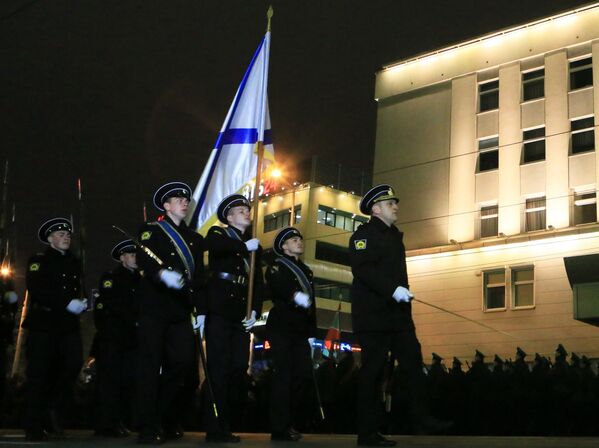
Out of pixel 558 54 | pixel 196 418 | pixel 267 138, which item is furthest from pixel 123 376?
pixel 558 54

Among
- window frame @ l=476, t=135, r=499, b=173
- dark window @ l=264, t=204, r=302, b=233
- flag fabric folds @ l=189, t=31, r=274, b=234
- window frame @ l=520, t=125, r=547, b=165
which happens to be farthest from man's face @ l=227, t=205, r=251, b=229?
dark window @ l=264, t=204, r=302, b=233

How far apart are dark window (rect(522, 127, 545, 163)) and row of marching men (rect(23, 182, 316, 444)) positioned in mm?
25036

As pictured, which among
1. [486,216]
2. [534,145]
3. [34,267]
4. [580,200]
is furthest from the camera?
[486,216]

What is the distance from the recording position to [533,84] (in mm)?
32906

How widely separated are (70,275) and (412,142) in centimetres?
2839

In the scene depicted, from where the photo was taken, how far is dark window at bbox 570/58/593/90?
3127 centimetres

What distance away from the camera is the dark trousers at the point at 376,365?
639 centimetres

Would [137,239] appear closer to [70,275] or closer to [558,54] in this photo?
[70,275]

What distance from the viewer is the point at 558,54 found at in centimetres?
3188

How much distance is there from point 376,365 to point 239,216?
83.8 inches

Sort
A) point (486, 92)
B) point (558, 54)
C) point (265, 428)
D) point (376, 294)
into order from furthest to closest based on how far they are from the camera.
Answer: point (486, 92) → point (558, 54) → point (265, 428) → point (376, 294)

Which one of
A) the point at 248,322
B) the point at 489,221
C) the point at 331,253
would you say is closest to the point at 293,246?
the point at 248,322

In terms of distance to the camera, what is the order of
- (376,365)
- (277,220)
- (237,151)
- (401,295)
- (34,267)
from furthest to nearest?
1. (277,220)
2. (237,151)
3. (34,267)
4. (376,365)
5. (401,295)

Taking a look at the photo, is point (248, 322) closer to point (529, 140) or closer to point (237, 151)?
point (237, 151)
